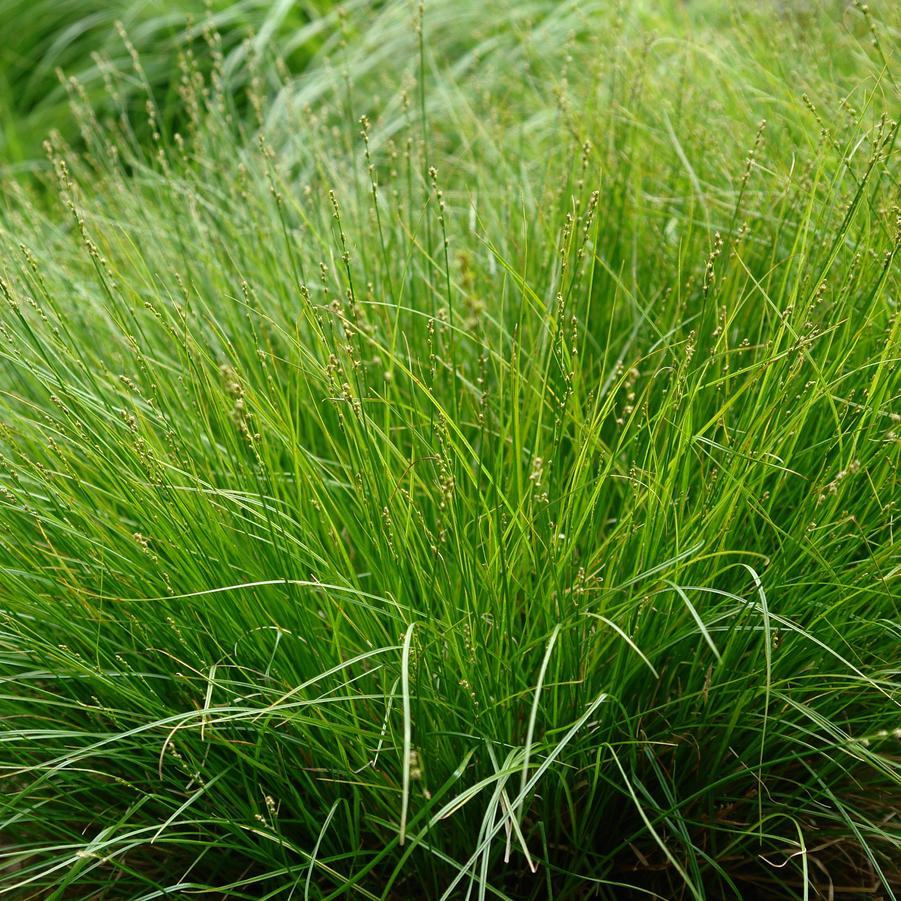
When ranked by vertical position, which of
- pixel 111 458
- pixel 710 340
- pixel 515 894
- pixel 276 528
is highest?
pixel 111 458

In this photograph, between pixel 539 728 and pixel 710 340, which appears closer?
pixel 539 728

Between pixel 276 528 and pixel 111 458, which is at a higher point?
pixel 111 458

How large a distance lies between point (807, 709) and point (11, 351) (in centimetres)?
156

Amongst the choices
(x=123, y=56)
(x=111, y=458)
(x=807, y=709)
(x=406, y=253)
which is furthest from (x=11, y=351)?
(x=123, y=56)

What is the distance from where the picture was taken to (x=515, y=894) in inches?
70.6

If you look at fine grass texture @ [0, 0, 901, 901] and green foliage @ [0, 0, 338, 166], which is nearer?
fine grass texture @ [0, 0, 901, 901]

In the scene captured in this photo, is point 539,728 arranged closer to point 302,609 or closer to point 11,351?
point 302,609

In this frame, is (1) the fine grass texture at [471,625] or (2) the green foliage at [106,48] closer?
(1) the fine grass texture at [471,625]

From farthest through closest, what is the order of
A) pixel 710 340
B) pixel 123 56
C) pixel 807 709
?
pixel 123 56 < pixel 710 340 < pixel 807 709

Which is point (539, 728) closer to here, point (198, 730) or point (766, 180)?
point (198, 730)

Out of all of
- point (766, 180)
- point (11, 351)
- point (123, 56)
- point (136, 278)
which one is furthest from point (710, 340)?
point (123, 56)

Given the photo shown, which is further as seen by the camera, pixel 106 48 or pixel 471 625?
pixel 106 48

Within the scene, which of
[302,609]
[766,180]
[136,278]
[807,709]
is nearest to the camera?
[807,709]

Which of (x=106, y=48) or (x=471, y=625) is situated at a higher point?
(x=106, y=48)
